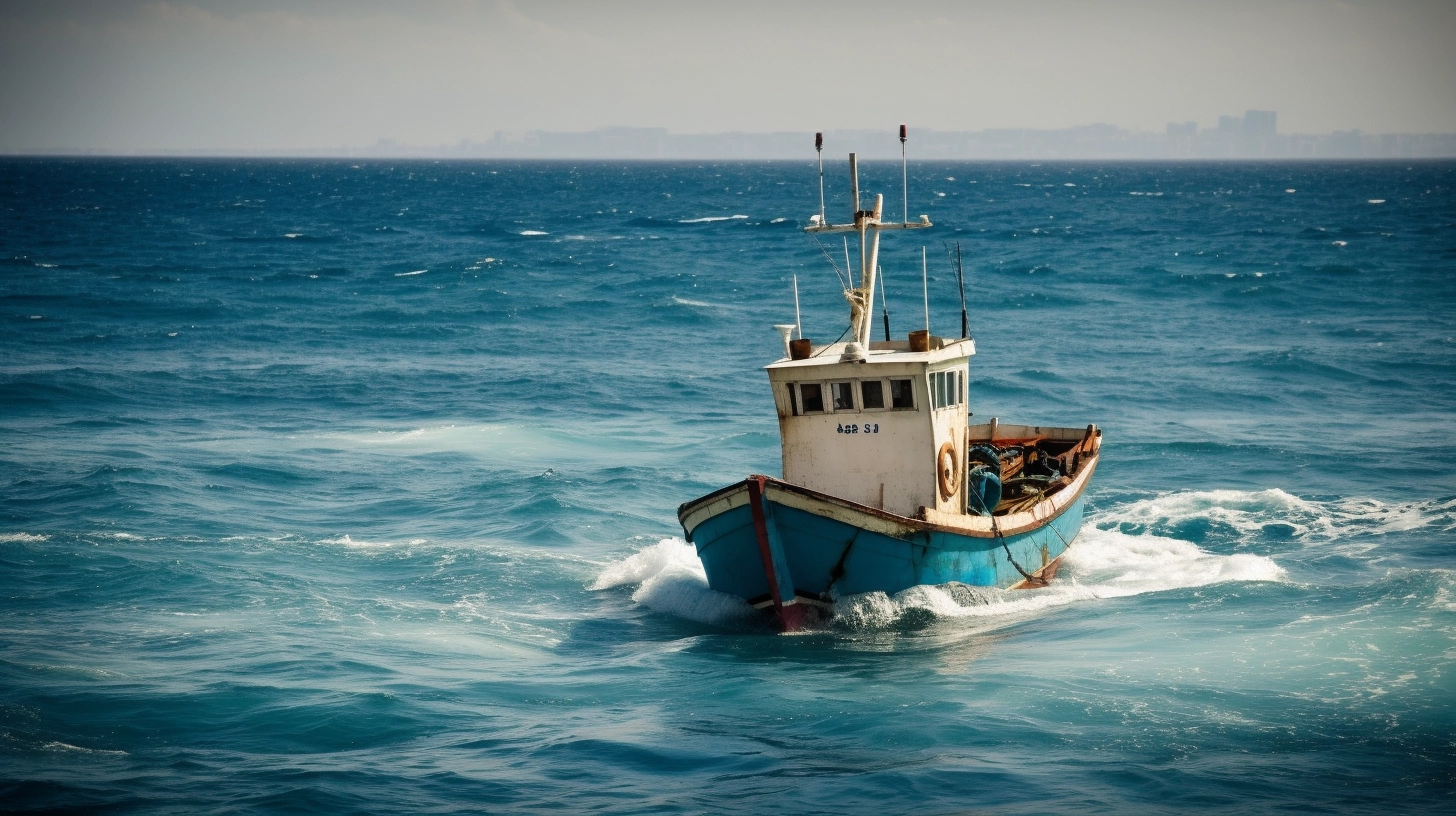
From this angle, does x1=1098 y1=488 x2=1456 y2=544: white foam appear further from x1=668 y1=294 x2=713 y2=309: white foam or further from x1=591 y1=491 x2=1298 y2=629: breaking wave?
x1=668 y1=294 x2=713 y2=309: white foam

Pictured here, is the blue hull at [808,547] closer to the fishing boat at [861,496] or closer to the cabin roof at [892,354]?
the fishing boat at [861,496]

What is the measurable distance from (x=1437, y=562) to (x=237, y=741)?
20.8 metres

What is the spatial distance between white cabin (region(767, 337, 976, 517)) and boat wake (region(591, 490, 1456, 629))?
1634 millimetres

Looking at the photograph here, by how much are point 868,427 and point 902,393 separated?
29.1 inches

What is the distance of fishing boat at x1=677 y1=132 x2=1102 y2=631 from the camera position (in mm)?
19766

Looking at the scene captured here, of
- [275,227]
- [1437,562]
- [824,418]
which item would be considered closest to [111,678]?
[824,418]

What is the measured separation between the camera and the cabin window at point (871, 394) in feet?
68.6

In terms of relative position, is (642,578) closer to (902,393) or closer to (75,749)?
(902,393)

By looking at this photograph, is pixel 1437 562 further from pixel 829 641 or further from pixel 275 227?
pixel 275 227

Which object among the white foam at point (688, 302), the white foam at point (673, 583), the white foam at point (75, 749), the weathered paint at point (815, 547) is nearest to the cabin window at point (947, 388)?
the weathered paint at point (815, 547)

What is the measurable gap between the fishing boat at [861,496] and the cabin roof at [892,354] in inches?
1.3

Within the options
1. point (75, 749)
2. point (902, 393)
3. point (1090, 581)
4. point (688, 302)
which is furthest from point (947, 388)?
point (688, 302)

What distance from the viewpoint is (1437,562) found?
2525 centimetres

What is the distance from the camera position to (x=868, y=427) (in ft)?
69.2
